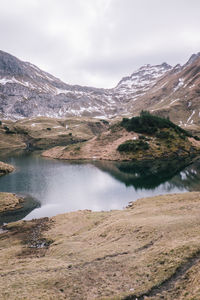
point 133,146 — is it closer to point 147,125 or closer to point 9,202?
point 147,125

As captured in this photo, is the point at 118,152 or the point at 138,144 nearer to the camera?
the point at 138,144

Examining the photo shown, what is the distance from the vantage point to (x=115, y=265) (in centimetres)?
2048

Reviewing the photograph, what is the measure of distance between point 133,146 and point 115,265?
369 ft

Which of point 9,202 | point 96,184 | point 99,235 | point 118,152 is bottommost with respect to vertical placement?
point 9,202

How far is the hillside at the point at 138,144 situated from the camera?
424 feet

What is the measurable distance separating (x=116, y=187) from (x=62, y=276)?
53472mm

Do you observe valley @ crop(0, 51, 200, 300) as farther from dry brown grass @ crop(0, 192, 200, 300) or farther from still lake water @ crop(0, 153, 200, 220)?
still lake water @ crop(0, 153, 200, 220)

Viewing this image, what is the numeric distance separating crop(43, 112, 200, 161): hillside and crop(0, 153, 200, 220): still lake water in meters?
22.1

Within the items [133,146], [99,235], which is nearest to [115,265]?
[99,235]

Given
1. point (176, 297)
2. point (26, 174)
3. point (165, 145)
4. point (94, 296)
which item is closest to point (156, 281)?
point (176, 297)

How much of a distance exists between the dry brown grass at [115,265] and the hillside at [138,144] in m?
97.1

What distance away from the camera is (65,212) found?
50.9 meters

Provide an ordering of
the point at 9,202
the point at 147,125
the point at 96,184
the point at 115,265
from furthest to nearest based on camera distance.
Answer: the point at 147,125
the point at 96,184
the point at 9,202
the point at 115,265

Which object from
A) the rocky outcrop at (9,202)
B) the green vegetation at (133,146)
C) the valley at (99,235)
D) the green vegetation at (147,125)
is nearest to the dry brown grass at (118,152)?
the green vegetation at (133,146)
